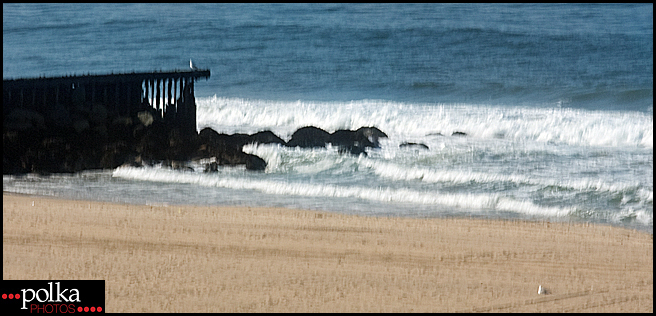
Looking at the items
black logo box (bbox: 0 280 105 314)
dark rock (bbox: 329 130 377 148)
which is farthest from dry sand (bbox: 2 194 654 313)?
dark rock (bbox: 329 130 377 148)

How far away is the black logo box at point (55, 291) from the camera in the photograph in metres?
3.65

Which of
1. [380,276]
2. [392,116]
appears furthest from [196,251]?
[392,116]

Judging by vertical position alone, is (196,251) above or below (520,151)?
below

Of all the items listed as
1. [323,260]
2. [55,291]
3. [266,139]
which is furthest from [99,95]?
[55,291]

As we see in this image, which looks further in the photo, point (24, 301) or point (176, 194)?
point (176, 194)

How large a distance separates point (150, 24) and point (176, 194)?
27.0 ft

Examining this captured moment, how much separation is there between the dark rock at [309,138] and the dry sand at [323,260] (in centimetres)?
302

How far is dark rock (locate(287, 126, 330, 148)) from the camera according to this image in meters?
8.78

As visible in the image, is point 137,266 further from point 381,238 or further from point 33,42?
point 33,42

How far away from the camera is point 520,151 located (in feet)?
27.4

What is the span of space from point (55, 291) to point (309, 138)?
219 inches

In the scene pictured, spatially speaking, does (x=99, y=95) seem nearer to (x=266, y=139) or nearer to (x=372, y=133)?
(x=266, y=139)

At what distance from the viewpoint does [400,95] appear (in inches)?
495

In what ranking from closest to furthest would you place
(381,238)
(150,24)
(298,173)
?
(381,238) < (298,173) < (150,24)
